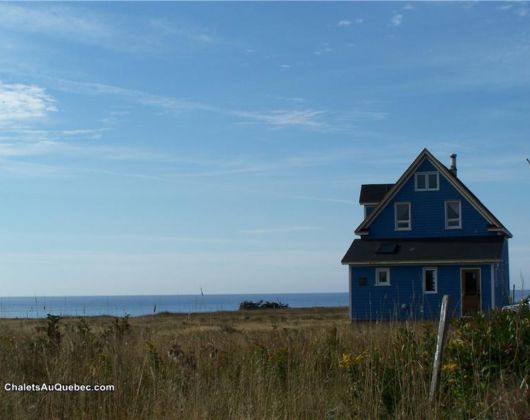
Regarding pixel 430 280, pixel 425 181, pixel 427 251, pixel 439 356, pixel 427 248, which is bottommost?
pixel 439 356

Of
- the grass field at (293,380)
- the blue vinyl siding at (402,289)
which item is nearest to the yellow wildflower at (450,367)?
the grass field at (293,380)

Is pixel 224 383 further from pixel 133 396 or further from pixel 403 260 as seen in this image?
pixel 403 260

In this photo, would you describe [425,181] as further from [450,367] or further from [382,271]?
[450,367]

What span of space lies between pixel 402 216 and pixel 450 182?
2.76 meters

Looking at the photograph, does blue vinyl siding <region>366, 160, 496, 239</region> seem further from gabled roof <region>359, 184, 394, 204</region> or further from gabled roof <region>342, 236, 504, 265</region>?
gabled roof <region>359, 184, 394, 204</region>

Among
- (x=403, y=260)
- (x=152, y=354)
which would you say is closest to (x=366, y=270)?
(x=403, y=260)

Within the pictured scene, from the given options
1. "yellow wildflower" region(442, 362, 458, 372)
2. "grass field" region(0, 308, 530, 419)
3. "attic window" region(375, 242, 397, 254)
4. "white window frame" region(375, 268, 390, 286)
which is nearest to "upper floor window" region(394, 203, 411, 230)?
"attic window" region(375, 242, 397, 254)

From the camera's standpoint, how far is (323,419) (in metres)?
6.74

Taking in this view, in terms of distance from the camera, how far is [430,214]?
36.5 metres

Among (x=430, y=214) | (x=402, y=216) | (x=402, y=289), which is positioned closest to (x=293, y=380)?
(x=402, y=289)

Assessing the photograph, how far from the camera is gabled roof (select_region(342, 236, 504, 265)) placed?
112 ft

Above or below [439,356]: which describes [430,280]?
above

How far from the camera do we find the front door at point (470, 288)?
34.7m

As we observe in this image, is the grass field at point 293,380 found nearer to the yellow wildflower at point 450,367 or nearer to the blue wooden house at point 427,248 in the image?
the yellow wildflower at point 450,367
